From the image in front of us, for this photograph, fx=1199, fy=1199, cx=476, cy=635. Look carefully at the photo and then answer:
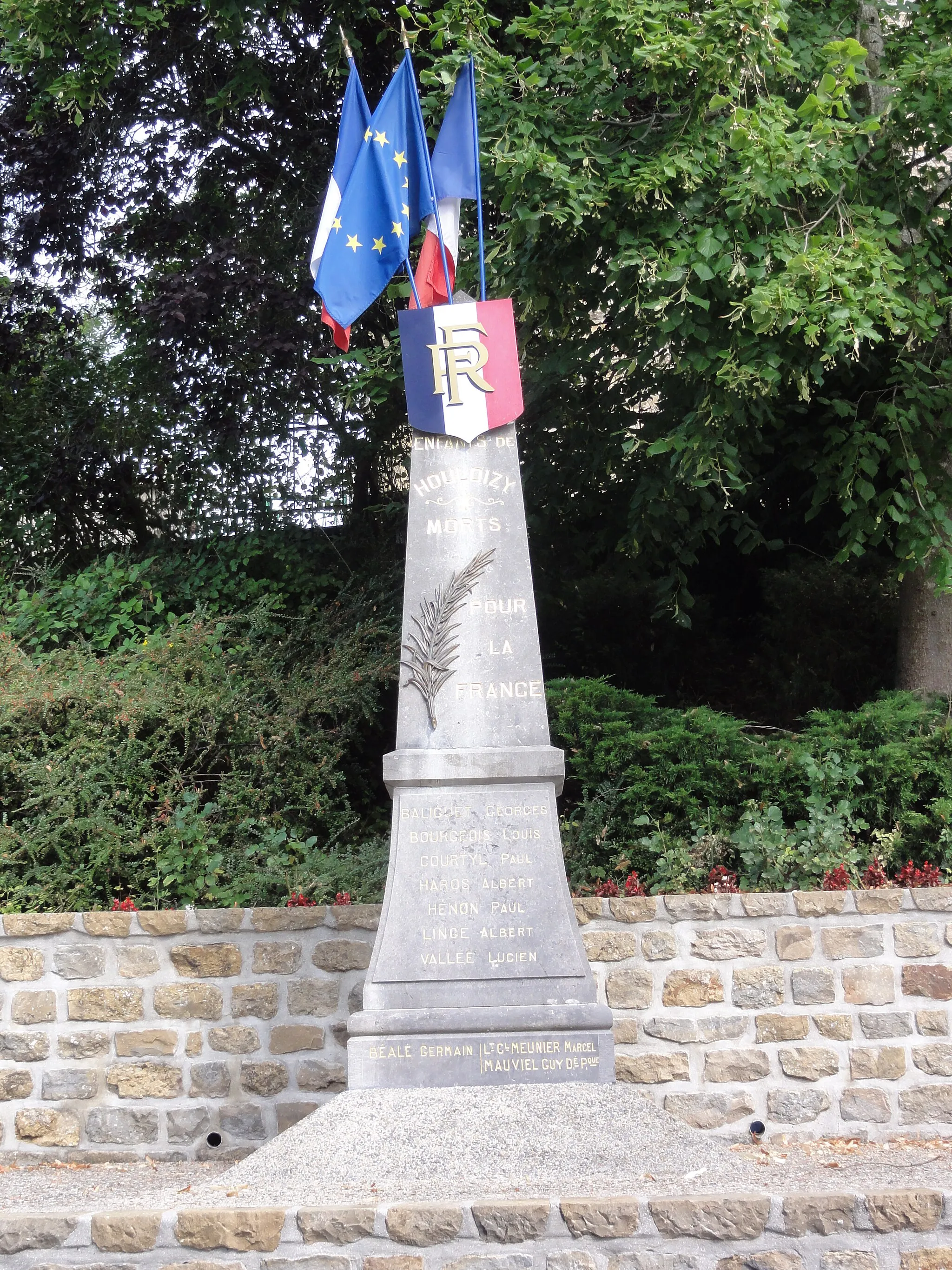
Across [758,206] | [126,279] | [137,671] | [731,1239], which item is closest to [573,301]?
[758,206]

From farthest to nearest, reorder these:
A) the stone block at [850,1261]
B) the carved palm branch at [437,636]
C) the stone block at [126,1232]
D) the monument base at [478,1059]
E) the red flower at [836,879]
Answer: the red flower at [836,879] < the carved palm branch at [437,636] < the monument base at [478,1059] < the stone block at [126,1232] < the stone block at [850,1261]

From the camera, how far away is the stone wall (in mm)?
5258

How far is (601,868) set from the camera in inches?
234

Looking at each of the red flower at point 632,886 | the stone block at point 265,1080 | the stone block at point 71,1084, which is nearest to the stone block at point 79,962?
the stone block at point 71,1084

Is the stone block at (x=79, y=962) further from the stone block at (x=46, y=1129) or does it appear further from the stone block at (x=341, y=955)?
the stone block at (x=341, y=955)

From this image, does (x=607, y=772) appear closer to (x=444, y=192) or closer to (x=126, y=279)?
(x=444, y=192)

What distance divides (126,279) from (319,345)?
224 centimetres

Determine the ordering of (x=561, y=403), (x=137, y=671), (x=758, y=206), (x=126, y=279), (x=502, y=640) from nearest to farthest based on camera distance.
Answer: (x=502, y=640) → (x=758, y=206) → (x=137, y=671) → (x=561, y=403) → (x=126, y=279)

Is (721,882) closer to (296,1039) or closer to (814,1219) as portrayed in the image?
(296,1039)

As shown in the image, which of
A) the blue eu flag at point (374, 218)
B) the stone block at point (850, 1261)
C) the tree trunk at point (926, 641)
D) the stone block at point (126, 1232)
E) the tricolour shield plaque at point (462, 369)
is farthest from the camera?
the tree trunk at point (926, 641)

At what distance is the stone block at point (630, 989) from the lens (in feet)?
17.5

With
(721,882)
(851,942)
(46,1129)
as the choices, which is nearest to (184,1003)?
(46,1129)

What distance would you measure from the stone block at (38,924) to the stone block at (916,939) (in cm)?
367

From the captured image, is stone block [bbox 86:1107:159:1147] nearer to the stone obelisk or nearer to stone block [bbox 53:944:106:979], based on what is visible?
stone block [bbox 53:944:106:979]
